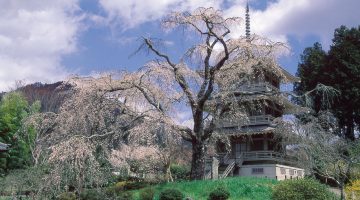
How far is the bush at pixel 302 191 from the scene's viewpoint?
63.0 feet

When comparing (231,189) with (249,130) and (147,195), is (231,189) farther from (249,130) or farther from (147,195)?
(249,130)

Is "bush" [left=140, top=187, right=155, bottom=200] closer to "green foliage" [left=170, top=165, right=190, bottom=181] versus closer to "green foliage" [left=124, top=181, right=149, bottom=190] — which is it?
"green foliage" [left=124, top=181, right=149, bottom=190]

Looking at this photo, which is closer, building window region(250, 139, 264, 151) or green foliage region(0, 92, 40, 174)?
building window region(250, 139, 264, 151)

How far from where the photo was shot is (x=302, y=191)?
63.6 feet

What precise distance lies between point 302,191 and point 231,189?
4660 millimetres

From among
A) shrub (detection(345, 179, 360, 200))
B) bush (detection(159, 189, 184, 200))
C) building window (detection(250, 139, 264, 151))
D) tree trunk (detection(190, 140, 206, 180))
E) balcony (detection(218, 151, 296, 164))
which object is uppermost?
building window (detection(250, 139, 264, 151))

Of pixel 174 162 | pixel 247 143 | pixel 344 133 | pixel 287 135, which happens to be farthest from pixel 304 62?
pixel 287 135

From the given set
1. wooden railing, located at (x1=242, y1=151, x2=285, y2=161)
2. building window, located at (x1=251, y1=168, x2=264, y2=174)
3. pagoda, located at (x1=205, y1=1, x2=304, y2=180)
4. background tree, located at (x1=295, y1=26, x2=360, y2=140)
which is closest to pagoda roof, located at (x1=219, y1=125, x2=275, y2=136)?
pagoda, located at (x1=205, y1=1, x2=304, y2=180)

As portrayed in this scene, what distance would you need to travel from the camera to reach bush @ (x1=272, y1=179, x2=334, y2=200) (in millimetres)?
19203

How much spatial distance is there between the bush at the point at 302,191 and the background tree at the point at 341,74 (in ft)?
89.4

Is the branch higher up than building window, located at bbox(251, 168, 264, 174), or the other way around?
the branch

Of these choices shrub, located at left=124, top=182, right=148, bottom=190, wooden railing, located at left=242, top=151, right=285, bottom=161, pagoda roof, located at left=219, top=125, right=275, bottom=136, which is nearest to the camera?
shrub, located at left=124, top=182, right=148, bottom=190

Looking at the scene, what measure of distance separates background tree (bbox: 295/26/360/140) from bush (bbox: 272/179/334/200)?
2725cm

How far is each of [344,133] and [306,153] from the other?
1846 cm
